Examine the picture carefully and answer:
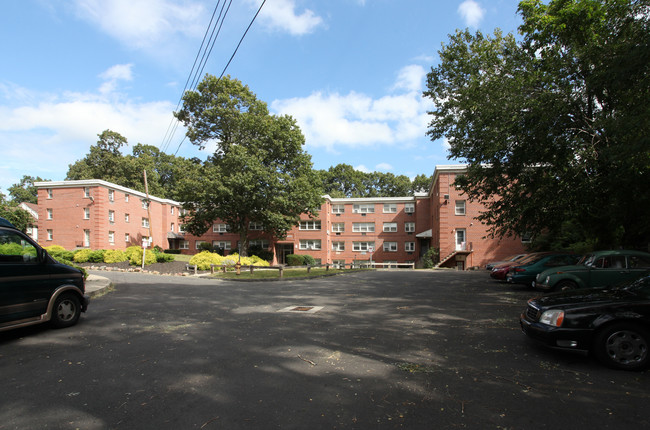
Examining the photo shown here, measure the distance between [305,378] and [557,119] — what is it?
516 inches

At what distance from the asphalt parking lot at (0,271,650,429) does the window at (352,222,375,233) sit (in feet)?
130

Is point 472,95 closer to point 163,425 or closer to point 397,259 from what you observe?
point 163,425

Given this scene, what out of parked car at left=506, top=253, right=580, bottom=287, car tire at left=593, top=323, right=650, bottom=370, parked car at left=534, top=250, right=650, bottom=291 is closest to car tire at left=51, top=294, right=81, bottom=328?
car tire at left=593, top=323, right=650, bottom=370

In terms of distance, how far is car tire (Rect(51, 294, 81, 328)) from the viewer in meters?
7.14

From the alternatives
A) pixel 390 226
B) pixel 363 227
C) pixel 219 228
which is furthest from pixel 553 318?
pixel 219 228

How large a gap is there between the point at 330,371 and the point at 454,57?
658 inches

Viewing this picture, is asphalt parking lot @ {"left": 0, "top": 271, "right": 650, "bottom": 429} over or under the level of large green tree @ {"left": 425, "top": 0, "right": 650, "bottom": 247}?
under

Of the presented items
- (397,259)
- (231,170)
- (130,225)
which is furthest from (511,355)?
(130,225)

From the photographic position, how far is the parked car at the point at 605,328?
15.7 feet

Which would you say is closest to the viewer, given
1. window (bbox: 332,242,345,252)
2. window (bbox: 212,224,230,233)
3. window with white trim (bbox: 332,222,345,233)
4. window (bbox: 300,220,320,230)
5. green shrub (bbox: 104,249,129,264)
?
green shrub (bbox: 104,249,129,264)

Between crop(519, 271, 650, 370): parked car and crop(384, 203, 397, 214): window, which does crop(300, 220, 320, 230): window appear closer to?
crop(384, 203, 397, 214): window

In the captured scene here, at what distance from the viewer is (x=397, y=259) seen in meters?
46.1

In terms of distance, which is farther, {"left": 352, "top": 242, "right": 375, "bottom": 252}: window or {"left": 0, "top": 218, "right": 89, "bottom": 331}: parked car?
{"left": 352, "top": 242, "right": 375, "bottom": 252}: window

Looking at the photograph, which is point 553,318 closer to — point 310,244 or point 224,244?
point 310,244
